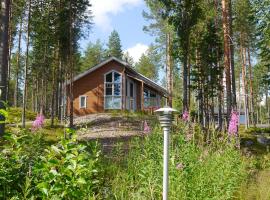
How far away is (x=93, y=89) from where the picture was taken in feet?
113

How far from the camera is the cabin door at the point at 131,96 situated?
3459 centimetres

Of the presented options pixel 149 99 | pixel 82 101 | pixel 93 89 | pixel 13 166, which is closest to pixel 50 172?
pixel 13 166

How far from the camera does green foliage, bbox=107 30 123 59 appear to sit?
7356 centimetres

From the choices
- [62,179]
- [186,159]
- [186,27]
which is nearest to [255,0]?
[186,27]

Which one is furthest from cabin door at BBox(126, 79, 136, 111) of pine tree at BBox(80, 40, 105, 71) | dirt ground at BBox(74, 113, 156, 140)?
pine tree at BBox(80, 40, 105, 71)

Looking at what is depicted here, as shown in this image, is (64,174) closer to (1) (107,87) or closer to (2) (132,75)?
(2) (132,75)

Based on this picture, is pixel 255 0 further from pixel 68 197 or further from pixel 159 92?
pixel 68 197

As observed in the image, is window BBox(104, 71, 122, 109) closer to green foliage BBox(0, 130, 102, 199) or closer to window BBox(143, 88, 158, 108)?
window BBox(143, 88, 158, 108)

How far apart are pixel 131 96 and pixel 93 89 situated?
344 cm

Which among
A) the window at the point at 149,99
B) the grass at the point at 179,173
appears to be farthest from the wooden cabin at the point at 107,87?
the grass at the point at 179,173

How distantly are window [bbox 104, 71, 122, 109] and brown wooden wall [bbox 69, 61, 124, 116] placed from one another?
1.28 ft

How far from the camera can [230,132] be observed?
721cm

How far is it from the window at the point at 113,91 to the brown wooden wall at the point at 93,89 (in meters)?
0.39

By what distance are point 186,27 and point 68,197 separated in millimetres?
22582
